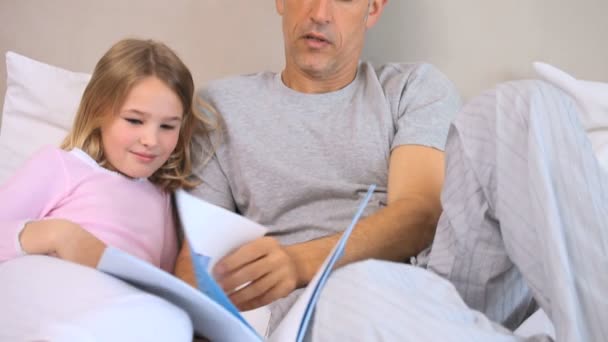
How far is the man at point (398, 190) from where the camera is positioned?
2.58ft

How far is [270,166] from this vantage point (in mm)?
1415

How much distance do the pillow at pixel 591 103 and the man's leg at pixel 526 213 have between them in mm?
576

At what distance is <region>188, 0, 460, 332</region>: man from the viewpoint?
1.33m

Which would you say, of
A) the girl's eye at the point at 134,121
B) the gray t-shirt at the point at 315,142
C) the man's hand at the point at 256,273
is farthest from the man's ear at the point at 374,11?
the man's hand at the point at 256,273

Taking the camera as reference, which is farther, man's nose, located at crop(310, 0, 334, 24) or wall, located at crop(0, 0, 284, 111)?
wall, located at crop(0, 0, 284, 111)

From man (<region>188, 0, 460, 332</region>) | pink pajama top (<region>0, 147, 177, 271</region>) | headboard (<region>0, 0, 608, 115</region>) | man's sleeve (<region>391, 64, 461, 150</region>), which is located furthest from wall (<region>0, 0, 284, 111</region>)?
pink pajama top (<region>0, 147, 177, 271</region>)

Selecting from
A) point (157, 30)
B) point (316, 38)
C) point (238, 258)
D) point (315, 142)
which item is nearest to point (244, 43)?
point (157, 30)

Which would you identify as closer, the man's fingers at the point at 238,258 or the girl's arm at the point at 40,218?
the man's fingers at the point at 238,258

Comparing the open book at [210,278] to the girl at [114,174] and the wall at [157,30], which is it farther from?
the wall at [157,30]

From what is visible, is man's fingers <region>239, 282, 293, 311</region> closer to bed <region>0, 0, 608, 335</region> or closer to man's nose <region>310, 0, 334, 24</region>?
man's nose <region>310, 0, 334, 24</region>

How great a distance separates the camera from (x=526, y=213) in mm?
850

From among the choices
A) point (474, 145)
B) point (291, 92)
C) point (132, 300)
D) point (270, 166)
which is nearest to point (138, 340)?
point (132, 300)

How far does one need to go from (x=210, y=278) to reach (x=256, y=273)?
23 centimetres

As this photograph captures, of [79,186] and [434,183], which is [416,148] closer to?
[434,183]
